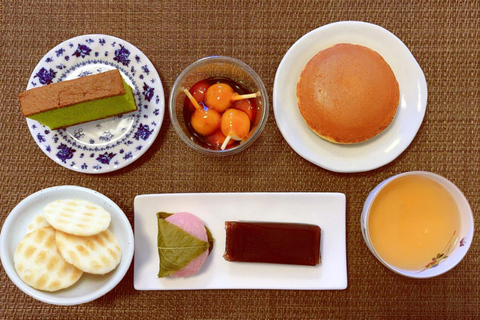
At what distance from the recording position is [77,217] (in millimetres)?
826

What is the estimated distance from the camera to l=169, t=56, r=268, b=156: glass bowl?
2.92 ft

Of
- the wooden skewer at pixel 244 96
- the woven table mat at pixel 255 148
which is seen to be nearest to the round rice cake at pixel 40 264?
the woven table mat at pixel 255 148

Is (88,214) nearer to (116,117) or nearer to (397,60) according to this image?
(116,117)

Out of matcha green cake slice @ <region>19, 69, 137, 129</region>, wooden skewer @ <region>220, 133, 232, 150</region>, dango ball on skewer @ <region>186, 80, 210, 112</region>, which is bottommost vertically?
wooden skewer @ <region>220, 133, 232, 150</region>

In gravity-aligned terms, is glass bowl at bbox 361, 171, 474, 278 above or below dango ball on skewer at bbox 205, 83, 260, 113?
below

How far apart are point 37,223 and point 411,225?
2.89 ft

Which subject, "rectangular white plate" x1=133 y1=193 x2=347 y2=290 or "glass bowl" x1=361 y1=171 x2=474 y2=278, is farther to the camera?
"rectangular white plate" x1=133 y1=193 x2=347 y2=290

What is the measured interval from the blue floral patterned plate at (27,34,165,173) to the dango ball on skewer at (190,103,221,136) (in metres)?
0.10

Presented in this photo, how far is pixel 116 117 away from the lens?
3.15ft

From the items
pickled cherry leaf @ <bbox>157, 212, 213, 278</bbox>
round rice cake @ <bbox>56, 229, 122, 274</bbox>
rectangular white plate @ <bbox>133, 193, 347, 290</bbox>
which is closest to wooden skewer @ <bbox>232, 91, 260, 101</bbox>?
rectangular white plate @ <bbox>133, 193, 347, 290</bbox>

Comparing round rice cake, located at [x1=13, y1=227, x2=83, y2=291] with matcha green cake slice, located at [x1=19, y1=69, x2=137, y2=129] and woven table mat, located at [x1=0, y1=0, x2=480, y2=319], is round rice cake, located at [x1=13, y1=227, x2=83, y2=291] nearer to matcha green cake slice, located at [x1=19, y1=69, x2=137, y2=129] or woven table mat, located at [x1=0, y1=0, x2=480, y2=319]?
woven table mat, located at [x1=0, y1=0, x2=480, y2=319]

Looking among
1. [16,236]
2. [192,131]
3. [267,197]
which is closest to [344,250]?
[267,197]

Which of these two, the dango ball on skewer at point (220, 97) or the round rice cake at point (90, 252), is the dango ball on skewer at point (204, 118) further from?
the round rice cake at point (90, 252)

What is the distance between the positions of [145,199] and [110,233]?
0.12 meters
